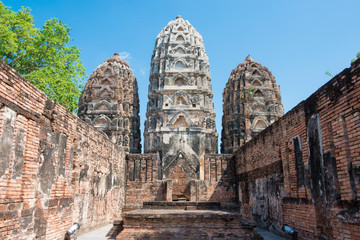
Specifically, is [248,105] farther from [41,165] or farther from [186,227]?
[41,165]

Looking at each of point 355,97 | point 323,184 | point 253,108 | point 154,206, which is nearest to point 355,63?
point 355,97

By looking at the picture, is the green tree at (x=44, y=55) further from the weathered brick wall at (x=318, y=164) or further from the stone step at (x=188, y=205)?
the weathered brick wall at (x=318, y=164)

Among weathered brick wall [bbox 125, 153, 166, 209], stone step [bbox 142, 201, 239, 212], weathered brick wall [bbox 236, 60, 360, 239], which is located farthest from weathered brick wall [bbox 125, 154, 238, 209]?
weathered brick wall [bbox 236, 60, 360, 239]

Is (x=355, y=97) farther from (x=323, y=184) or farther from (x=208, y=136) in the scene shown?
(x=208, y=136)

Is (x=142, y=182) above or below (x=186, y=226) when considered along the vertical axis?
above

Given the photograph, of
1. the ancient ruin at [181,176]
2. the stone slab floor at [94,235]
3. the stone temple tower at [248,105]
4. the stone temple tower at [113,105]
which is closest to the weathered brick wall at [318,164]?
the ancient ruin at [181,176]

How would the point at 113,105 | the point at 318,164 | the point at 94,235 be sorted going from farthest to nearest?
the point at 113,105, the point at 94,235, the point at 318,164

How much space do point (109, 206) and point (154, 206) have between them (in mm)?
2620

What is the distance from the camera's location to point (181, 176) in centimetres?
2152

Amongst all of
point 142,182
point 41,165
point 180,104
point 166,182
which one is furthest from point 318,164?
point 180,104

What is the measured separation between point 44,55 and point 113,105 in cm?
1165

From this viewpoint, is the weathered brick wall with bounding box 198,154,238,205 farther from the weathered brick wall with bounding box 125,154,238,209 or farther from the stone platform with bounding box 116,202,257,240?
the stone platform with bounding box 116,202,257,240

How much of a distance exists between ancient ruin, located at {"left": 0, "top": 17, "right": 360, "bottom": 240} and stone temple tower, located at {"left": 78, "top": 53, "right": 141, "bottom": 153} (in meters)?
6.30

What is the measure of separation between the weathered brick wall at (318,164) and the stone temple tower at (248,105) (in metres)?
17.1
